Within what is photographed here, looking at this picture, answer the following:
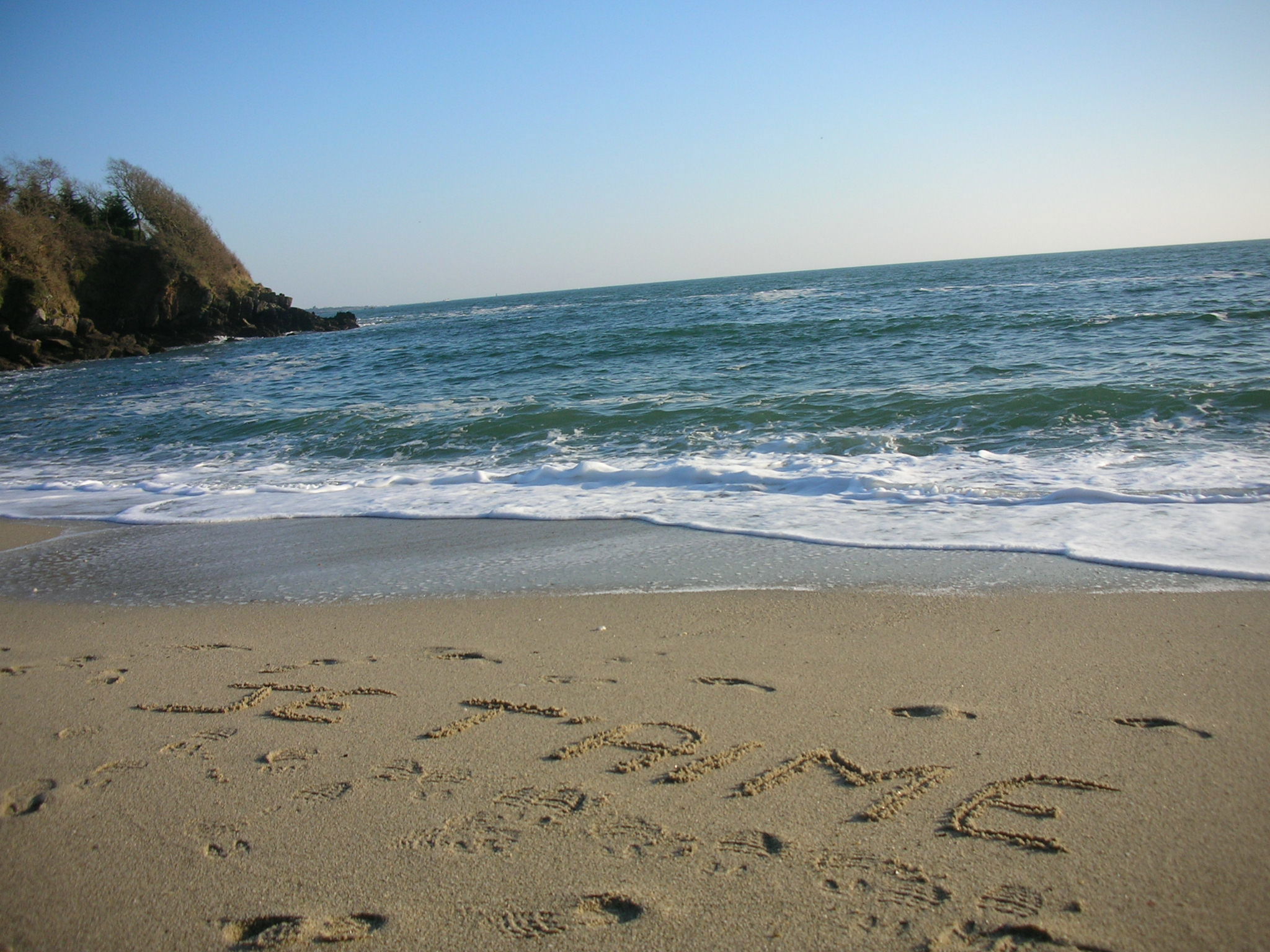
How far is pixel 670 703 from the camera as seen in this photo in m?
2.68

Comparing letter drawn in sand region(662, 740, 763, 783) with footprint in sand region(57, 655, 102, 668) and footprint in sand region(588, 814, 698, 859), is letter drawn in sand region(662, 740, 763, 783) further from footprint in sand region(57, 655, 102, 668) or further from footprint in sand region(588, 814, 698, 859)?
footprint in sand region(57, 655, 102, 668)

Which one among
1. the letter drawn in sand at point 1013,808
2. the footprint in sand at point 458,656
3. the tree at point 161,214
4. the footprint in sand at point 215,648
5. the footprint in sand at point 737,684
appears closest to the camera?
the letter drawn in sand at point 1013,808

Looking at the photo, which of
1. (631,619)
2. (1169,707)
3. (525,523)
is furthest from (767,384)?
(1169,707)

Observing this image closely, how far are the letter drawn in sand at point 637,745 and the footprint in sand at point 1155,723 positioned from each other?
4.54 feet

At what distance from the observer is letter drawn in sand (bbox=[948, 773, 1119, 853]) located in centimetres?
185

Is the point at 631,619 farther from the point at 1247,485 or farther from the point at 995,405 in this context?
the point at 995,405

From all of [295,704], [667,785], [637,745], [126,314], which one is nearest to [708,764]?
[667,785]

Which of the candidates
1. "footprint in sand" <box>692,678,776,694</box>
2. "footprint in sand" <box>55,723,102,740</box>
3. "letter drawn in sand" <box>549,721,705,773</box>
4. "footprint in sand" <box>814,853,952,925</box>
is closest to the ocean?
"footprint in sand" <box>692,678,776,694</box>

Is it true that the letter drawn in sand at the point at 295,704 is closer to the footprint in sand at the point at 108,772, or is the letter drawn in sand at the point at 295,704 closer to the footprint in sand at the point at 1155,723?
the footprint in sand at the point at 108,772

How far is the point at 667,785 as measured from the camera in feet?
7.08

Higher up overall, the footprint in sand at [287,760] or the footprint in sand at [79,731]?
the footprint in sand at [79,731]

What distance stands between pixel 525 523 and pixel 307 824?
12.3 feet

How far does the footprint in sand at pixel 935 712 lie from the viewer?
2.48 metres

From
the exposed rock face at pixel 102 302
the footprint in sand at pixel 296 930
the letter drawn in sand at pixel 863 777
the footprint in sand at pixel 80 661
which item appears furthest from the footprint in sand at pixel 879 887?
the exposed rock face at pixel 102 302
